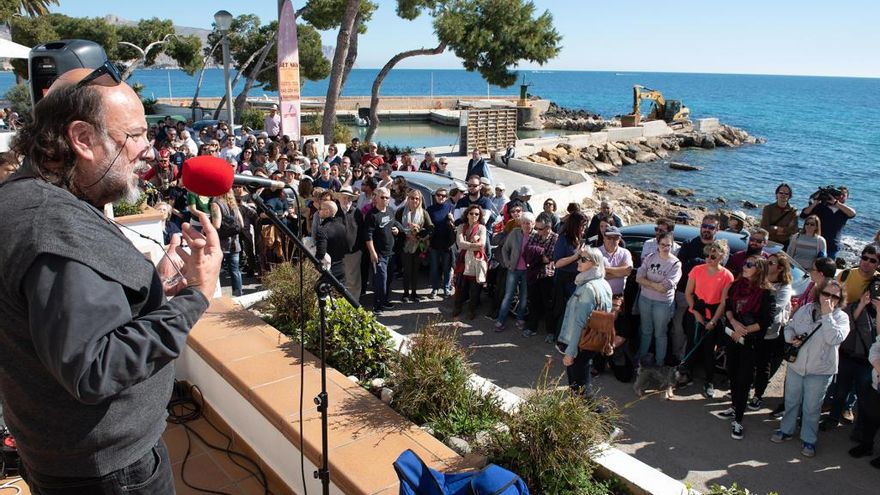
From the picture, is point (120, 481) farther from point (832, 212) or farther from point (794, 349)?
point (832, 212)

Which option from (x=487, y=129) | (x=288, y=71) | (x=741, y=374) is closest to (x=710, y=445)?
(x=741, y=374)

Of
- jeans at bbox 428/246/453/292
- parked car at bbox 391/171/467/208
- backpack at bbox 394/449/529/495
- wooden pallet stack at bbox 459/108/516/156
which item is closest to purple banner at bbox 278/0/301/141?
parked car at bbox 391/171/467/208

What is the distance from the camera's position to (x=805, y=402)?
5688 mm

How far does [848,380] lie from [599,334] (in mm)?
2708

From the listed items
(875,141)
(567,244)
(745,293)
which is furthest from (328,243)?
(875,141)

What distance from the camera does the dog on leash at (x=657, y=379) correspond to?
6711mm

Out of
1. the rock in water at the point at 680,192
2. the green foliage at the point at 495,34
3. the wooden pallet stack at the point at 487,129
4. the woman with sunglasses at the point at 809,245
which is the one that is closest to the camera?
the woman with sunglasses at the point at 809,245

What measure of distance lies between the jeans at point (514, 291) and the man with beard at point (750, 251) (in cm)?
257

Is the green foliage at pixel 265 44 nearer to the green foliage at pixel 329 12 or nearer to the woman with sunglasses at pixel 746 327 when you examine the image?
the green foliage at pixel 329 12

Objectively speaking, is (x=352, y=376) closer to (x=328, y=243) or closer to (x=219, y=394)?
(x=219, y=394)

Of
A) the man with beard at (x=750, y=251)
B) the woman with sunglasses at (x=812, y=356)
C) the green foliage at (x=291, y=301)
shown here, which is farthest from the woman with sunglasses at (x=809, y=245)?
the green foliage at (x=291, y=301)

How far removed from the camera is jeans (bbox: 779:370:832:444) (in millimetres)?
5613

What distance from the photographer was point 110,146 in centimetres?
180

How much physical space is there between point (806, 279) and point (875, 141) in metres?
72.7
